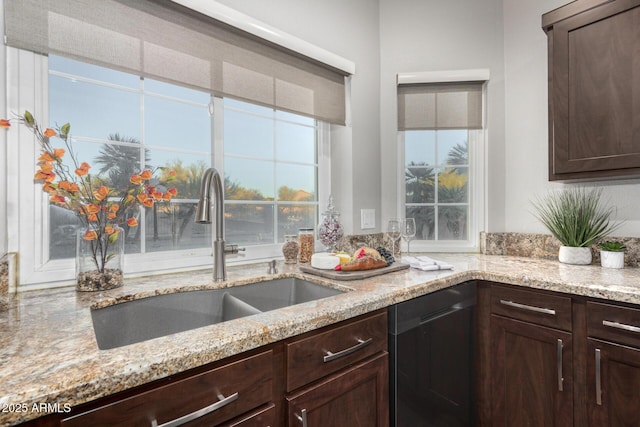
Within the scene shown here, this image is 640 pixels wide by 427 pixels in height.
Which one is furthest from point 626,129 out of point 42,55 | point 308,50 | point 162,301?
point 42,55

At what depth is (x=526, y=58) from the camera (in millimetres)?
2078

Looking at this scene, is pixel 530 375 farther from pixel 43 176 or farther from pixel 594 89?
pixel 43 176

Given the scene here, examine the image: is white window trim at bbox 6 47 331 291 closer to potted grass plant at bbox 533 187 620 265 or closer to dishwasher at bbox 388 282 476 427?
dishwasher at bbox 388 282 476 427

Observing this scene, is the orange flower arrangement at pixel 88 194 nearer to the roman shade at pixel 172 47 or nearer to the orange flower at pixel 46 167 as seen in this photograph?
the orange flower at pixel 46 167

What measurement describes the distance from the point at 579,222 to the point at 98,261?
89.7 inches

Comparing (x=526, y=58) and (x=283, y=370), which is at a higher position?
(x=526, y=58)

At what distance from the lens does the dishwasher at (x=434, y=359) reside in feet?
3.80

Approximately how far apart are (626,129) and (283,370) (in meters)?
1.77

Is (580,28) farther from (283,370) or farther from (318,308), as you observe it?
(283,370)

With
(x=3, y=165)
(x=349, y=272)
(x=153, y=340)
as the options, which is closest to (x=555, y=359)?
(x=349, y=272)

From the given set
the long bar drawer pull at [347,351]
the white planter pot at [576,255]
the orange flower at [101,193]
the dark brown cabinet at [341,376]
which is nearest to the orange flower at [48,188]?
the orange flower at [101,193]

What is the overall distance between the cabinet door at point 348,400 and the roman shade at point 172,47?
1281mm

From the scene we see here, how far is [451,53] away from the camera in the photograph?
7.13ft

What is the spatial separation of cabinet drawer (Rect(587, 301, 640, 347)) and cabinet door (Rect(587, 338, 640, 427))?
1.1 inches
